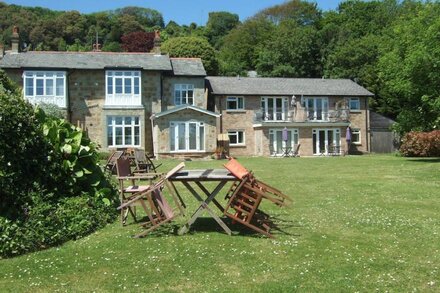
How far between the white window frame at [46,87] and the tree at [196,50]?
26.9 meters

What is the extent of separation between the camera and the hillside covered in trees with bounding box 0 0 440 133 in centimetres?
2959

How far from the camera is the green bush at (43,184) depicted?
7.49 metres

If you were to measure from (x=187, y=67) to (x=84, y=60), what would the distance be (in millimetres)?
8022

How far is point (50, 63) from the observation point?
34.8 metres

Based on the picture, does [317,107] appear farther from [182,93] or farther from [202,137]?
[182,93]

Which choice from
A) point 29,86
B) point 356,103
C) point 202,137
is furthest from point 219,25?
point 29,86

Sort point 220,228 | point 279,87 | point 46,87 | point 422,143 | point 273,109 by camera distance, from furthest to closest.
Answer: point 279,87, point 273,109, point 46,87, point 422,143, point 220,228

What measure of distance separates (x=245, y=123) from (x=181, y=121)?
6.55m

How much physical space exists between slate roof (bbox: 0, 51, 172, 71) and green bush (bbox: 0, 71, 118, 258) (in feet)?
87.5

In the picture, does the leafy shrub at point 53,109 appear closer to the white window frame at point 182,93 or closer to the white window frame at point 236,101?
the white window frame at point 182,93

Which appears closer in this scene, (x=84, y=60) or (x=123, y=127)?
(x=123, y=127)

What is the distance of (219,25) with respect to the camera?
339ft

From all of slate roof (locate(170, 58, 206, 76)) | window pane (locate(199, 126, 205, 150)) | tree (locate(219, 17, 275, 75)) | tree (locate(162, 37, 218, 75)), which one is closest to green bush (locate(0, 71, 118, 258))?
window pane (locate(199, 126, 205, 150))

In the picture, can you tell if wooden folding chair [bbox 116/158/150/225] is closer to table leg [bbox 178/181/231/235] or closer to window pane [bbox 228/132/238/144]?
table leg [bbox 178/181/231/235]
